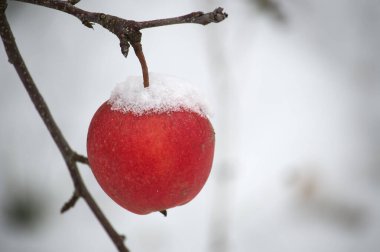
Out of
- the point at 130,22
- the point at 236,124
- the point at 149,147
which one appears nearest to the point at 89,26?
the point at 130,22

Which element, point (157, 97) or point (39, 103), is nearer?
point (157, 97)

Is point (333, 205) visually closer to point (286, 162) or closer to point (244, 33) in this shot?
point (286, 162)

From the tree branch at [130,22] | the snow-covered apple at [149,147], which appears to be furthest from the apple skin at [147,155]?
the tree branch at [130,22]

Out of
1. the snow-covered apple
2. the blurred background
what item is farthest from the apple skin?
the blurred background

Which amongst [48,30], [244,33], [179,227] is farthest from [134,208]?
[244,33]

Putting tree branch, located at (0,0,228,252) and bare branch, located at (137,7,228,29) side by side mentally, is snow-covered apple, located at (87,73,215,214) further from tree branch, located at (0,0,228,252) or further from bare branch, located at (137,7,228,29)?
bare branch, located at (137,7,228,29)

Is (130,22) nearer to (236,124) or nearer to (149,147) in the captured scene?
(149,147)
